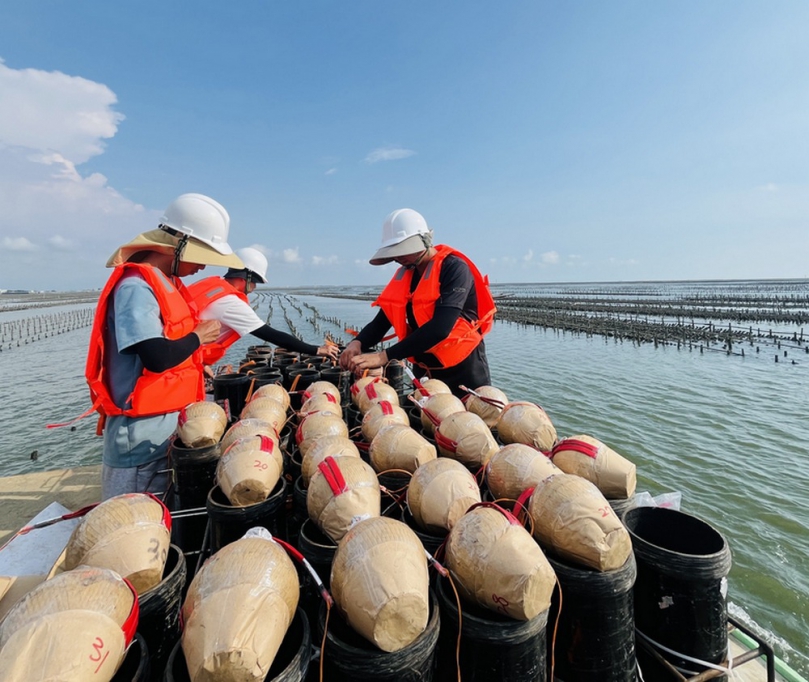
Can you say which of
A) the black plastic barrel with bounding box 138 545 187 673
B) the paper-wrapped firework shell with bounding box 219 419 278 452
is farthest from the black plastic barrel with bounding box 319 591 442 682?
the paper-wrapped firework shell with bounding box 219 419 278 452

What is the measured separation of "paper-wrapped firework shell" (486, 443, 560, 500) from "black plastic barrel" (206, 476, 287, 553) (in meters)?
1.25

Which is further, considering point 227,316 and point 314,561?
point 227,316

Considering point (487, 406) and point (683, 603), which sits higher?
point (487, 406)

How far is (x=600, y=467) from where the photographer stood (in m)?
2.53

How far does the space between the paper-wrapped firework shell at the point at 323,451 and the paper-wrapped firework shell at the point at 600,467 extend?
1.33 metres

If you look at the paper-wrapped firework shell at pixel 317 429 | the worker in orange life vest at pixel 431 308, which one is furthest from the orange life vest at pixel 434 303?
the paper-wrapped firework shell at pixel 317 429

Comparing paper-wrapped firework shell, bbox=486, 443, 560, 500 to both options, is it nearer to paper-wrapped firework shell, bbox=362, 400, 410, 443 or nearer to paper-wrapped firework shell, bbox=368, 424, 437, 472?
paper-wrapped firework shell, bbox=368, 424, 437, 472

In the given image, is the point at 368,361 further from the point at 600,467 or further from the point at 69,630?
the point at 69,630

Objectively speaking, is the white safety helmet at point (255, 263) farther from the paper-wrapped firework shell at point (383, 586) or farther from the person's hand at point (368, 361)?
the paper-wrapped firework shell at point (383, 586)

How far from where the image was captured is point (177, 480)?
286cm

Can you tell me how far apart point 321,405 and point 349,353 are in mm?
1187

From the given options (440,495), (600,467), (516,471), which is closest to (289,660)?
(440,495)

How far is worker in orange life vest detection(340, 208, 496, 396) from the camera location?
163 inches

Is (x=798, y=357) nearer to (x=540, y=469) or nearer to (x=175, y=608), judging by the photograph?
(x=540, y=469)
